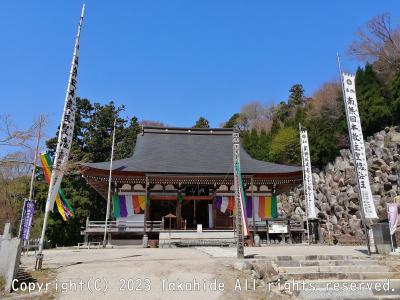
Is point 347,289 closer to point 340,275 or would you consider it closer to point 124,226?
point 340,275

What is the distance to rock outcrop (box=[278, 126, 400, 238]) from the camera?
896 inches

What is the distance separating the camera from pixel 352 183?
25969 millimetres

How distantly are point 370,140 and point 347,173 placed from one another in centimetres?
320

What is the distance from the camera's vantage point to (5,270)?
22.8ft

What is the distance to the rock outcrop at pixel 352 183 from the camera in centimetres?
2275

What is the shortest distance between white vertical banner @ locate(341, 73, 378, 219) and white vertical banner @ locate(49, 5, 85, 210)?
982 cm

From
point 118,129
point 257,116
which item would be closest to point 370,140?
point 118,129

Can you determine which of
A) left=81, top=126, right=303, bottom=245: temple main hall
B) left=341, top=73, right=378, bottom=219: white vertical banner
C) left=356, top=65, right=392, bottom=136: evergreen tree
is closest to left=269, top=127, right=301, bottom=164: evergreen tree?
left=356, top=65, right=392, bottom=136: evergreen tree

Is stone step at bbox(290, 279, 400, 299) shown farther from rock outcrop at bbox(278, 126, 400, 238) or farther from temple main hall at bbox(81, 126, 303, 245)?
rock outcrop at bbox(278, 126, 400, 238)

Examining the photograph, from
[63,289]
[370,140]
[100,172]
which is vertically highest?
[370,140]

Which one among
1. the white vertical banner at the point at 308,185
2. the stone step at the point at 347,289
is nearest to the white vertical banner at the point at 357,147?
the stone step at the point at 347,289

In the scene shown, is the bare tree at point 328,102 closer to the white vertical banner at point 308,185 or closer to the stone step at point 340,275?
the white vertical banner at point 308,185

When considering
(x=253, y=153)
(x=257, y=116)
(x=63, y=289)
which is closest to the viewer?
(x=63, y=289)

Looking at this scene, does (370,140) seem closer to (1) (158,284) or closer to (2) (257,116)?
(1) (158,284)
